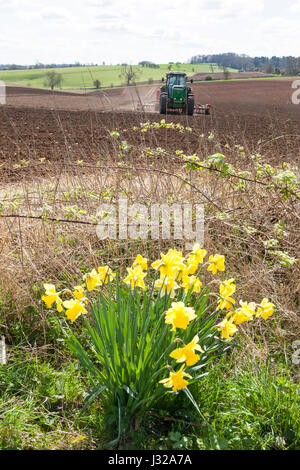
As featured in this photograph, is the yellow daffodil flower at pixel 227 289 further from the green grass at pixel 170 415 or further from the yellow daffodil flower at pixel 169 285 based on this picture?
the green grass at pixel 170 415

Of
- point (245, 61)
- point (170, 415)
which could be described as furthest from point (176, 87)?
point (245, 61)

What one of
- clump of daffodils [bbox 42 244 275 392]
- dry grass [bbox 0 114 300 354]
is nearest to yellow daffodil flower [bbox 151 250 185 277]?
clump of daffodils [bbox 42 244 275 392]

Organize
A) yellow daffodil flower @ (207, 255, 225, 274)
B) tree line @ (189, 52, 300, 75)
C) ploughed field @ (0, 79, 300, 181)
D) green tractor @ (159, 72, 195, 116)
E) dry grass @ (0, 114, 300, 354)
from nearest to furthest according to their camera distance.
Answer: yellow daffodil flower @ (207, 255, 225, 274), dry grass @ (0, 114, 300, 354), ploughed field @ (0, 79, 300, 181), green tractor @ (159, 72, 195, 116), tree line @ (189, 52, 300, 75)

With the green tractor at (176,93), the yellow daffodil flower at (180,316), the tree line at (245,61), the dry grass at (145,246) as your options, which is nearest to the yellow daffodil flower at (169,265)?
the yellow daffodil flower at (180,316)

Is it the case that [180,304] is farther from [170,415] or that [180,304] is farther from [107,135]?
[107,135]

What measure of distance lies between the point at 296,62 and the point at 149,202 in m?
63.6

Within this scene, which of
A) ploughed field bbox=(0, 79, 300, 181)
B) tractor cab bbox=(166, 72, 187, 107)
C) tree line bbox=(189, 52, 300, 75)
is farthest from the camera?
tree line bbox=(189, 52, 300, 75)

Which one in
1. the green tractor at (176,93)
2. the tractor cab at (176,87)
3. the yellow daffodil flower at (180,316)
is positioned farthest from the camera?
the tractor cab at (176,87)

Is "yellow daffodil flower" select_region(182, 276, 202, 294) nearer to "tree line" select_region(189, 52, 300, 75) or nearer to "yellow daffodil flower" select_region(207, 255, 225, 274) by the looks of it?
"yellow daffodil flower" select_region(207, 255, 225, 274)
